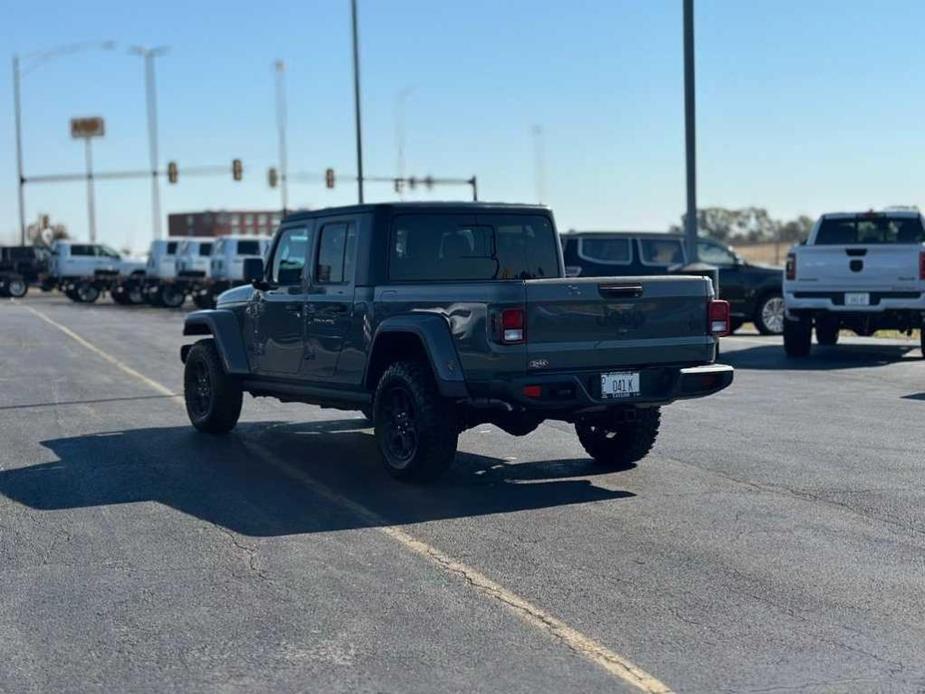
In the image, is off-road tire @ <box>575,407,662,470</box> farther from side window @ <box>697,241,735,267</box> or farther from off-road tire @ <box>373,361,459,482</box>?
side window @ <box>697,241,735,267</box>

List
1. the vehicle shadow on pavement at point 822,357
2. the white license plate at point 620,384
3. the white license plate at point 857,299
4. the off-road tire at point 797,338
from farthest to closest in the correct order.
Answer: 1. the off-road tire at point 797,338
2. the white license plate at point 857,299
3. the vehicle shadow on pavement at point 822,357
4. the white license plate at point 620,384

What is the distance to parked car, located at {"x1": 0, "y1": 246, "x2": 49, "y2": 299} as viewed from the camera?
185ft

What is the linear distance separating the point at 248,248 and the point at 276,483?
32139mm

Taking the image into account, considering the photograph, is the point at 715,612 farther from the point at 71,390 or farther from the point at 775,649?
the point at 71,390

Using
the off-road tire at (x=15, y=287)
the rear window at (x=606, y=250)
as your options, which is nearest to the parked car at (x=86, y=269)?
the off-road tire at (x=15, y=287)

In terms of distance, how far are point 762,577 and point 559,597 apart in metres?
1.09

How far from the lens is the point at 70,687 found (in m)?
5.27

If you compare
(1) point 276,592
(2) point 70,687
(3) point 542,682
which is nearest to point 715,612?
(3) point 542,682

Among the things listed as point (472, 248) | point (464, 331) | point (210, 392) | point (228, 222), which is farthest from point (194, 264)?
point (228, 222)

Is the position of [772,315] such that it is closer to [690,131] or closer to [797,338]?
[690,131]

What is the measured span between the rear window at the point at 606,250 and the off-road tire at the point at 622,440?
48.4ft

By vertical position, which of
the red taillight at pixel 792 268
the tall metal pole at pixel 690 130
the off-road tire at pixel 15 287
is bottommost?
the off-road tire at pixel 15 287

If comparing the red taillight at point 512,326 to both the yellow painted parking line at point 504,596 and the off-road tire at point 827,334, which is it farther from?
the off-road tire at point 827,334

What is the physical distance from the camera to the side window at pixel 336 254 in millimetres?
10344
